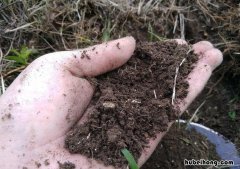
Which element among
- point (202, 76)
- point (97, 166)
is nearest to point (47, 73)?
point (97, 166)

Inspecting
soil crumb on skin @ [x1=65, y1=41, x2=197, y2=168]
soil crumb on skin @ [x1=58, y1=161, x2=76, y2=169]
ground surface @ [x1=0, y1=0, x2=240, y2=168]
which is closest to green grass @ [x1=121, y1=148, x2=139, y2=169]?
soil crumb on skin @ [x1=65, y1=41, x2=197, y2=168]

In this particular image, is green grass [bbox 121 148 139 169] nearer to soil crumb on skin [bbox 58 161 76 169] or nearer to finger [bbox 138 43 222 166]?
finger [bbox 138 43 222 166]

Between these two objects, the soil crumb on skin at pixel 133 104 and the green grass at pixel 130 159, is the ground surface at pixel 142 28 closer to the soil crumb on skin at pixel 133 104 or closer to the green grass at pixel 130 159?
the soil crumb on skin at pixel 133 104

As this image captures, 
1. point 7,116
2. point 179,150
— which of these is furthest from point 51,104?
point 179,150

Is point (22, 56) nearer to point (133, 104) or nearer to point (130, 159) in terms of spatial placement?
point (133, 104)

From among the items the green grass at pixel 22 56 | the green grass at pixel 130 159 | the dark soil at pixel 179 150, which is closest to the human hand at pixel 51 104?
the green grass at pixel 130 159

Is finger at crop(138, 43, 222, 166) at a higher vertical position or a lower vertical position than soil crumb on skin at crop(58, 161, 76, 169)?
higher

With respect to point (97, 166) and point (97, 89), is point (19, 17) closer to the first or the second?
point (97, 89)
